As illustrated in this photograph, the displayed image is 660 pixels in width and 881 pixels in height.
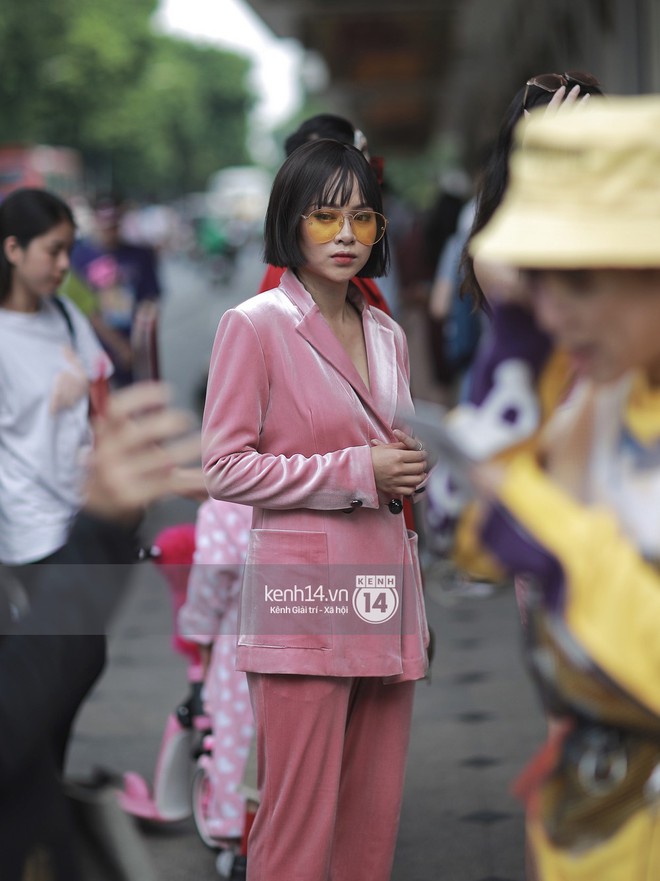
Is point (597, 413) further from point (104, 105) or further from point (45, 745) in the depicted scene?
point (104, 105)

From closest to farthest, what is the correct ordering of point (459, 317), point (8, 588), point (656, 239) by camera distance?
1. point (656, 239)
2. point (8, 588)
3. point (459, 317)

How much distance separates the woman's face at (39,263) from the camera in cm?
475

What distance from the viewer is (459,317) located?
888 centimetres

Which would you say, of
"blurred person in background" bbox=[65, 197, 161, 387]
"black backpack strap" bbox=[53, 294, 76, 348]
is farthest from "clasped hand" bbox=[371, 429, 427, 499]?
"blurred person in background" bbox=[65, 197, 161, 387]

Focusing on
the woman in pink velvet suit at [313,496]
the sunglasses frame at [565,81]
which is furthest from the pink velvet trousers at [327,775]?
the sunglasses frame at [565,81]

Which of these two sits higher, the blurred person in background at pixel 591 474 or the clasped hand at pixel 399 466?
the blurred person in background at pixel 591 474

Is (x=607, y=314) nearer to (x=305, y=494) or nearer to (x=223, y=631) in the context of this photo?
(x=305, y=494)

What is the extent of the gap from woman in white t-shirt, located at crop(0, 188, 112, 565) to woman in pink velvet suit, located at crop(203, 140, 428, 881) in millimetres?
1396

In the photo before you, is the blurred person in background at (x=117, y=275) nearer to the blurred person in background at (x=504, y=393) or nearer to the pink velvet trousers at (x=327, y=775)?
the pink velvet trousers at (x=327, y=775)

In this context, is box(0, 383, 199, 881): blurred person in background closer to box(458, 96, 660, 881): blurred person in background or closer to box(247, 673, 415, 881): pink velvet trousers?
box(458, 96, 660, 881): blurred person in background

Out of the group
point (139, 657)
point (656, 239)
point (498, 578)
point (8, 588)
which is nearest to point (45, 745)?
point (8, 588)

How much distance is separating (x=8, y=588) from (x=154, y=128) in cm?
8095

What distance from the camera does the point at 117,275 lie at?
10227 millimetres

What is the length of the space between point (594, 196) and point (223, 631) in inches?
115
